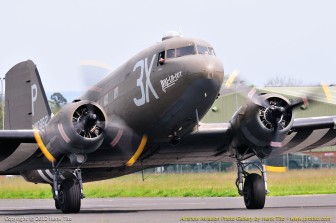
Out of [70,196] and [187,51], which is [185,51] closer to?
[187,51]

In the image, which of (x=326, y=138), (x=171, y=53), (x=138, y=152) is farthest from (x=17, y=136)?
(x=326, y=138)

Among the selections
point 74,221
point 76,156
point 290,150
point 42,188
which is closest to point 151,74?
point 76,156

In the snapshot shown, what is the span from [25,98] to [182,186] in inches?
558

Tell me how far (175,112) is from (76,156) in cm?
314

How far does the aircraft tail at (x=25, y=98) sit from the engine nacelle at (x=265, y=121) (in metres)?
7.56

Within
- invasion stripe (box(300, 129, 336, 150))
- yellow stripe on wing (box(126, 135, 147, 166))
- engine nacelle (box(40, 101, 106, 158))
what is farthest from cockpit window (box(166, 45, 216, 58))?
invasion stripe (box(300, 129, 336, 150))

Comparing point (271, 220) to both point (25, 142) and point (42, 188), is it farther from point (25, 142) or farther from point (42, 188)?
point (42, 188)

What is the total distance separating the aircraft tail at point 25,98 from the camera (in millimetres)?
27922

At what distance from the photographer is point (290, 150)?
91.8 feet

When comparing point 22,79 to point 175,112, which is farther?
point 22,79

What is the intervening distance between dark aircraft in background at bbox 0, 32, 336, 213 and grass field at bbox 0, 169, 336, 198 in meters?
10.9

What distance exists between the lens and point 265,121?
23.4m

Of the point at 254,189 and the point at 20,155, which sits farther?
the point at 20,155

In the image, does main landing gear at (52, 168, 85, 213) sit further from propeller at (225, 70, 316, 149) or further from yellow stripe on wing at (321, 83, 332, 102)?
yellow stripe on wing at (321, 83, 332, 102)
